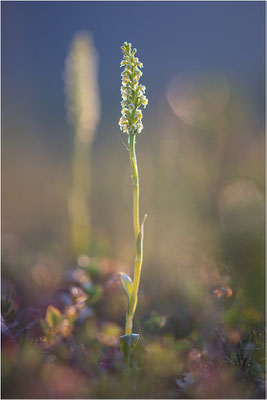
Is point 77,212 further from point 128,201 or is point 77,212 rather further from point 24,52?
point 24,52

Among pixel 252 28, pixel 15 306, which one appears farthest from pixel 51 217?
pixel 252 28

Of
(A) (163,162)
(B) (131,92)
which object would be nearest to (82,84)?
Answer: (A) (163,162)

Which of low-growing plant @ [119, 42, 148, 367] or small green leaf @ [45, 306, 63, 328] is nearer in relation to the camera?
low-growing plant @ [119, 42, 148, 367]

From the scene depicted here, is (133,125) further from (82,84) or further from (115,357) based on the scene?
(82,84)

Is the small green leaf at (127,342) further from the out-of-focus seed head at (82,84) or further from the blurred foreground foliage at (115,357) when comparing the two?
the out-of-focus seed head at (82,84)

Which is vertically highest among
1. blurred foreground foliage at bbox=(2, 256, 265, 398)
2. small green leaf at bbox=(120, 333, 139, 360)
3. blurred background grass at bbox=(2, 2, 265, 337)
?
blurred background grass at bbox=(2, 2, 265, 337)

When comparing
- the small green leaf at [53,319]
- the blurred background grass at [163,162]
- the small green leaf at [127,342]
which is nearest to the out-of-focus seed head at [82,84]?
the blurred background grass at [163,162]

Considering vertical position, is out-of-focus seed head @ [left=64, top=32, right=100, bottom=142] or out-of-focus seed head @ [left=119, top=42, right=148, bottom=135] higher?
out-of-focus seed head @ [left=64, top=32, right=100, bottom=142]

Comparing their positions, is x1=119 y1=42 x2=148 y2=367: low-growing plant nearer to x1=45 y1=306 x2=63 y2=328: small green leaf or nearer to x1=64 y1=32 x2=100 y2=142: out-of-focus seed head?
x1=45 y1=306 x2=63 y2=328: small green leaf

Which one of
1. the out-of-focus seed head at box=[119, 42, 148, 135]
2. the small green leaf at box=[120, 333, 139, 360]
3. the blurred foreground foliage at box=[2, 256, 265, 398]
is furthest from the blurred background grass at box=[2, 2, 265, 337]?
the out-of-focus seed head at box=[119, 42, 148, 135]
